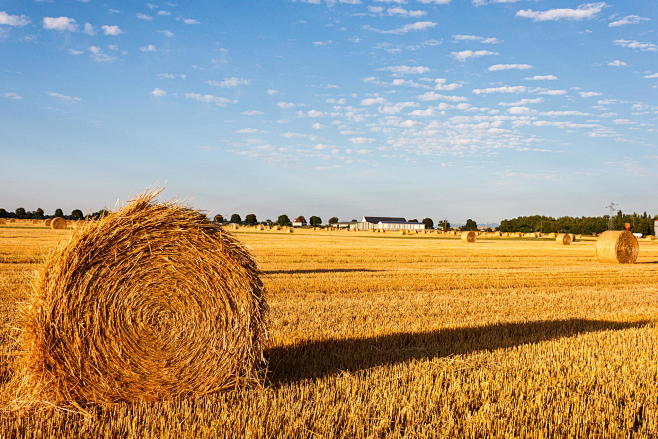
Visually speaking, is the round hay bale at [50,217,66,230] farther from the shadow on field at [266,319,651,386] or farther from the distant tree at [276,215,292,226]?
the distant tree at [276,215,292,226]

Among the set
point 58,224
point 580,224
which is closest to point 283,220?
point 580,224

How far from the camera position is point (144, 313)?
547 cm

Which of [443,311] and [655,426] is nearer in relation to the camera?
[655,426]

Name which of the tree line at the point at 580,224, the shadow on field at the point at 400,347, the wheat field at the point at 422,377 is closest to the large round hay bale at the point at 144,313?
the wheat field at the point at 422,377

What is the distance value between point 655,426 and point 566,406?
722 millimetres

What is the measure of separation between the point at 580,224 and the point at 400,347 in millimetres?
97146

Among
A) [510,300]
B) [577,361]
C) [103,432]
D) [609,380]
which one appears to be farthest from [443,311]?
[103,432]

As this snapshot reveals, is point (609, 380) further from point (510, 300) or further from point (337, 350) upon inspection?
point (510, 300)

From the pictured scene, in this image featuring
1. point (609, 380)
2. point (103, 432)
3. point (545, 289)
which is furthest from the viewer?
point (545, 289)

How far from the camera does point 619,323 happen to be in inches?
395

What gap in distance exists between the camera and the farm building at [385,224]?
163 m

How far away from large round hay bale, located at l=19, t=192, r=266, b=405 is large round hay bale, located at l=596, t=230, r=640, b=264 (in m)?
23.9

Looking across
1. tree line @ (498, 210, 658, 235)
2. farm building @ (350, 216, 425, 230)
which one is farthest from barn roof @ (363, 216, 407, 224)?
tree line @ (498, 210, 658, 235)

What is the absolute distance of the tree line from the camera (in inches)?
3584
